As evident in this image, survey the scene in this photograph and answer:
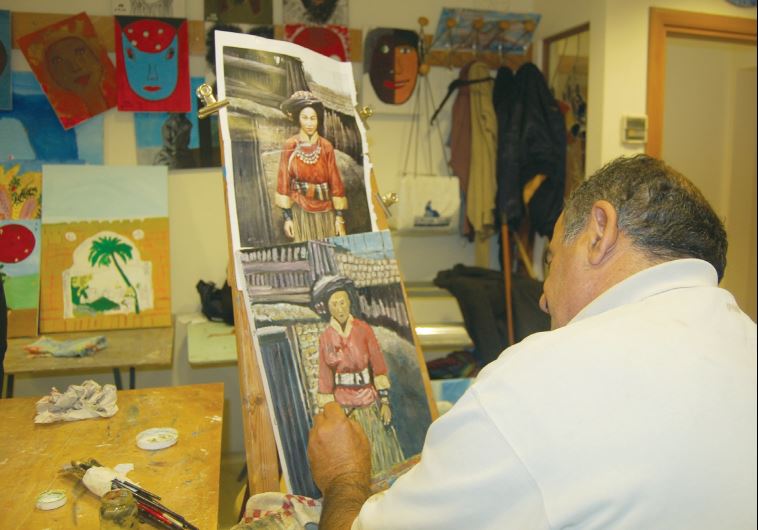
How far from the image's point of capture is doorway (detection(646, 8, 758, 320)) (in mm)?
4207

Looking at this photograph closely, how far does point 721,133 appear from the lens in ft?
14.1

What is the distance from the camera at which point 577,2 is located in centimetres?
304

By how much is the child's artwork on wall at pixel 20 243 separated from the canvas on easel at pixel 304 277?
1.71 m

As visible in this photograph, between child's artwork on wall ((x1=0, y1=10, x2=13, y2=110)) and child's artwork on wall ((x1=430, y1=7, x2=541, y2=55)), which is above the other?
child's artwork on wall ((x1=430, y1=7, x2=541, y2=55))

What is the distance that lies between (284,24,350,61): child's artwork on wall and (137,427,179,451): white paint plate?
7.12 ft

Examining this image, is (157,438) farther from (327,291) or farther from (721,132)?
(721,132)

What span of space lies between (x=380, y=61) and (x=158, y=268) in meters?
1.48

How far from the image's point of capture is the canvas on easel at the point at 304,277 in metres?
1.25

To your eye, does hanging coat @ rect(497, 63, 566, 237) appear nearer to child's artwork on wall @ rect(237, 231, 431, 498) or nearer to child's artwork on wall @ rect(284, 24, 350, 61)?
child's artwork on wall @ rect(284, 24, 350, 61)

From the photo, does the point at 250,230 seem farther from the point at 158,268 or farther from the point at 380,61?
the point at 380,61

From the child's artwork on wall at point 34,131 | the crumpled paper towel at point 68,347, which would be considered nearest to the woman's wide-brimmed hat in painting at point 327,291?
the crumpled paper towel at point 68,347

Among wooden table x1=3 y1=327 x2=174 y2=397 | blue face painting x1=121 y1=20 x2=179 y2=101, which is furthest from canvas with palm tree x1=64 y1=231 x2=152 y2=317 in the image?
blue face painting x1=121 y1=20 x2=179 y2=101

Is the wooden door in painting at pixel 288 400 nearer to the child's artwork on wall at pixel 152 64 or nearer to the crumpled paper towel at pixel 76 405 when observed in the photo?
the crumpled paper towel at pixel 76 405

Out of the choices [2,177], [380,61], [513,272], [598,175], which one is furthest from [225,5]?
[598,175]
